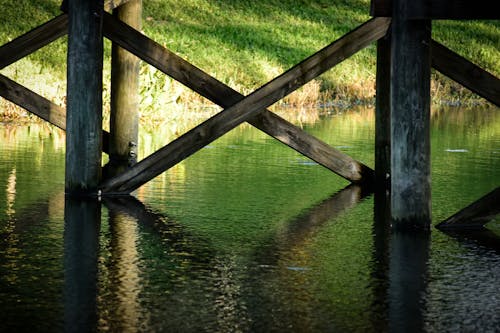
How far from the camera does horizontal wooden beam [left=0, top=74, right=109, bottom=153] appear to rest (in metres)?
13.6

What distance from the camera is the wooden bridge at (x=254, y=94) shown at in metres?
10.7

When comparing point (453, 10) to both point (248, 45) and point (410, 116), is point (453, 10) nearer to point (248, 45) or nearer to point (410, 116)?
point (410, 116)

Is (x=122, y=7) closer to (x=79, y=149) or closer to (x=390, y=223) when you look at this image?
(x=79, y=149)

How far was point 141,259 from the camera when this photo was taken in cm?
961

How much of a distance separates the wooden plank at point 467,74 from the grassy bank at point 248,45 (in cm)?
1112

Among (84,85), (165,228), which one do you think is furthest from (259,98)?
(165,228)

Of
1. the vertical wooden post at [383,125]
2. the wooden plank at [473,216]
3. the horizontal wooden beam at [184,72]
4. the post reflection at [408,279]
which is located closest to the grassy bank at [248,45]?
the vertical wooden post at [383,125]

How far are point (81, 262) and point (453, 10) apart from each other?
3.48 m

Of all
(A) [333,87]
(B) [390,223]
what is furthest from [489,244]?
(A) [333,87]

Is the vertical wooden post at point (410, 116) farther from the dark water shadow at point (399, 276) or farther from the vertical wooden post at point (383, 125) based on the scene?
the vertical wooden post at point (383, 125)

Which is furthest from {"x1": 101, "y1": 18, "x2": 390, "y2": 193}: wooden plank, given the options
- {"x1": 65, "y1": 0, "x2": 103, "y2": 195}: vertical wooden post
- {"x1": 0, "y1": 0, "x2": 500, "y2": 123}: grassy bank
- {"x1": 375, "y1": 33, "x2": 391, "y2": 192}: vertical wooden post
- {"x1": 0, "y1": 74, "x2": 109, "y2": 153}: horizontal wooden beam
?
{"x1": 0, "y1": 0, "x2": 500, "y2": 123}: grassy bank

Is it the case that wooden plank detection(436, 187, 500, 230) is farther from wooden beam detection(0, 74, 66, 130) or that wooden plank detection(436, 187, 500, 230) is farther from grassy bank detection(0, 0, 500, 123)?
grassy bank detection(0, 0, 500, 123)

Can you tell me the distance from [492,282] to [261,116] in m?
4.64

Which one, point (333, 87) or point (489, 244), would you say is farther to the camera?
point (333, 87)
